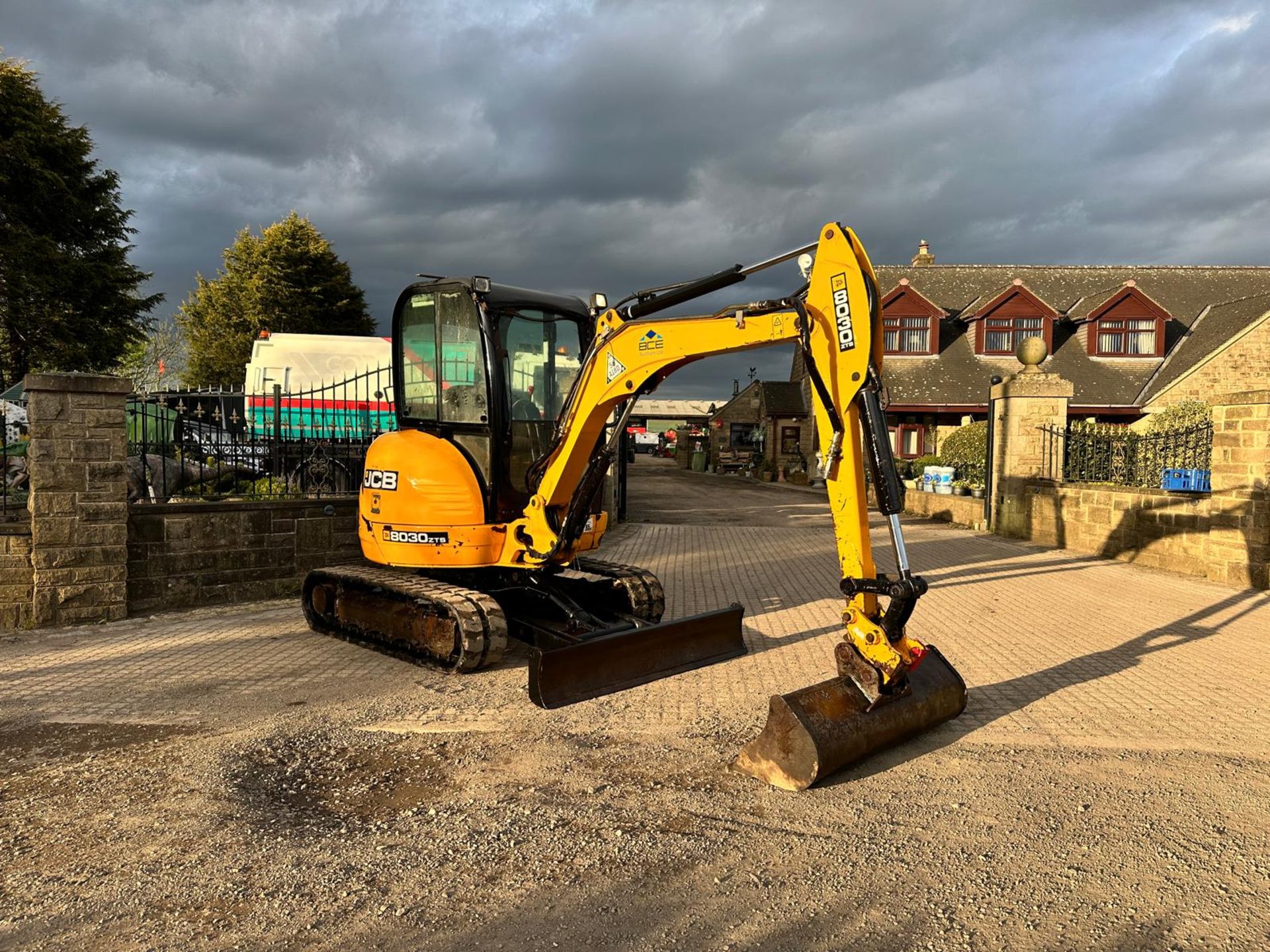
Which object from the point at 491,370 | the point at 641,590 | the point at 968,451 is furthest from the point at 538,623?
the point at 968,451

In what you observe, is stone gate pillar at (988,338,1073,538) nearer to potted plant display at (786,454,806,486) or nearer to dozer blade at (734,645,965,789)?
dozer blade at (734,645,965,789)

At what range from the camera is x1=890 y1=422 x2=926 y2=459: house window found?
27.0m

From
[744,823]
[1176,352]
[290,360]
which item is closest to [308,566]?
[744,823]

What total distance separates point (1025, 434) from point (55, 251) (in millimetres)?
24930

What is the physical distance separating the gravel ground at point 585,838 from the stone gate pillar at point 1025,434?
9908 mm

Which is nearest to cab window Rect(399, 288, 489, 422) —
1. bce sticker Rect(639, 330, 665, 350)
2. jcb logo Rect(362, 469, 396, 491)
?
jcb logo Rect(362, 469, 396, 491)

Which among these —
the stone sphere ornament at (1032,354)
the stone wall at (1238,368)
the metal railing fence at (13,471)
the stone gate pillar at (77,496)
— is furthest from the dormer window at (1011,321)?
the stone gate pillar at (77,496)

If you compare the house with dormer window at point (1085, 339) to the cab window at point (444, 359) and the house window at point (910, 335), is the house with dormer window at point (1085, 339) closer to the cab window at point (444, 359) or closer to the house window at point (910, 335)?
the house window at point (910, 335)

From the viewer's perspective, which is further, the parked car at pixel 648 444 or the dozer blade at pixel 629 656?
the parked car at pixel 648 444

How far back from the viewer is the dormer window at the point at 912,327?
2838cm

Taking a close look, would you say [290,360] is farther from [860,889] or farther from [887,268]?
[887,268]

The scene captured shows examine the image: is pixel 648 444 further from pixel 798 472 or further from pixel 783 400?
pixel 798 472

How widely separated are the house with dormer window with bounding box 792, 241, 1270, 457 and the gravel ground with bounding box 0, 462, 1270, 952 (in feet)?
74.7

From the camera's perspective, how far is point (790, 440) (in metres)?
33.9
